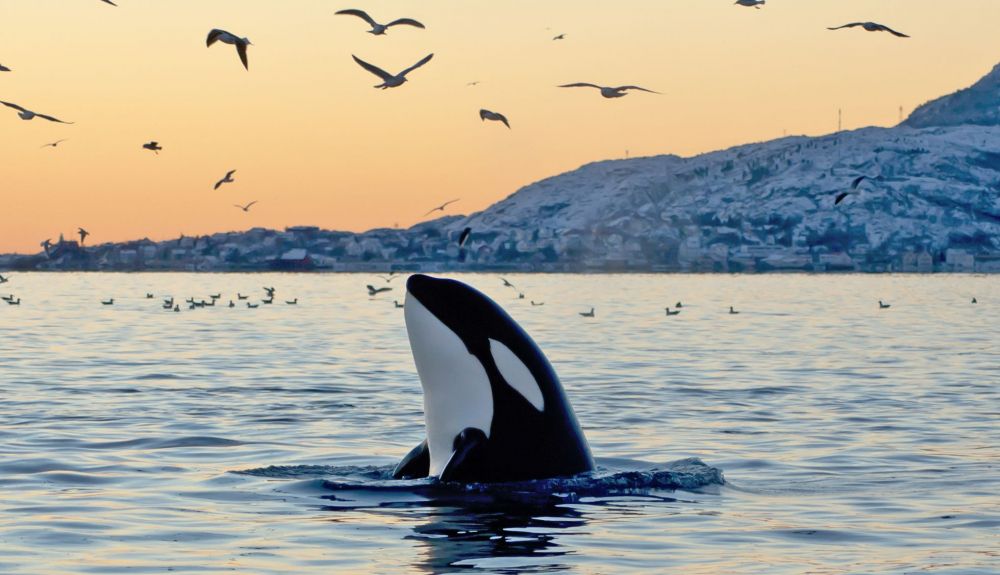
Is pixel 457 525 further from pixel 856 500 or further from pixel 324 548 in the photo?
pixel 856 500

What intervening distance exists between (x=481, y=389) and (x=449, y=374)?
0.27m

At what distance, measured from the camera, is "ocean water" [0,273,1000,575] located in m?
10.6

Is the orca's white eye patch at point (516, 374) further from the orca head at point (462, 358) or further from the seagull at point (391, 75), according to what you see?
the seagull at point (391, 75)

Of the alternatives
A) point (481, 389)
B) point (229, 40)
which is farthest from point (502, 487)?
point (229, 40)

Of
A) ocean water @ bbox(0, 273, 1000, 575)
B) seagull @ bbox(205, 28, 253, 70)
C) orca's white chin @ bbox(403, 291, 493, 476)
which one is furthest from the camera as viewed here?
seagull @ bbox(205, 28, 253, 70)

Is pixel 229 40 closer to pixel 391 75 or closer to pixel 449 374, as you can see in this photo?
pixel 391 75

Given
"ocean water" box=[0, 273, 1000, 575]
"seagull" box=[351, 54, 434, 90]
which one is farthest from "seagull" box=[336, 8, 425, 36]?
"ocean water" box=[0, 273, 1000, 575]

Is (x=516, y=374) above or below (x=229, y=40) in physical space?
below

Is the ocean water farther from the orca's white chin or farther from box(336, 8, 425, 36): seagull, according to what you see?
box(336, 8, 425, 36): seagull

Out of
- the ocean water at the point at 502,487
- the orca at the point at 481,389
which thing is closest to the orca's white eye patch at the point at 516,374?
the orca at the point at 481,389

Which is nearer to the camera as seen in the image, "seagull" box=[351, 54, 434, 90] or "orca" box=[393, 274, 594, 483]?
"orca" box=[393, 274, 594, 483]

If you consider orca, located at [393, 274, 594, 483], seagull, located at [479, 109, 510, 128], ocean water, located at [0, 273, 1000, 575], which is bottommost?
ocean water, located at [0, 273, 1000, 575]

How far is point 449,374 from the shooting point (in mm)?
Answer: 11938

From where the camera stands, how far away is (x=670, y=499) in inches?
518
